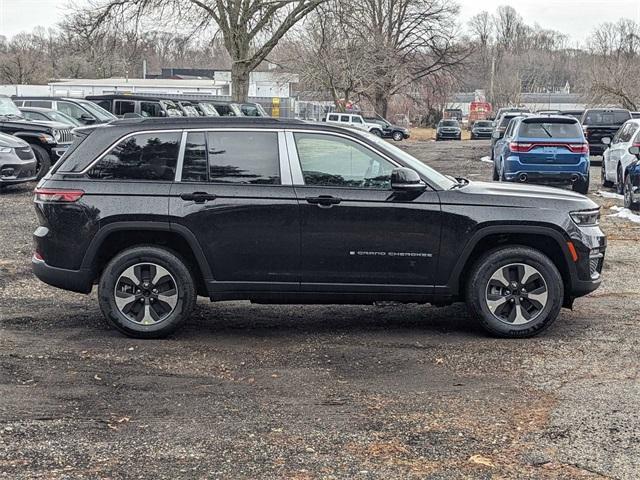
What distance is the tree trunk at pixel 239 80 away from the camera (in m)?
36.9

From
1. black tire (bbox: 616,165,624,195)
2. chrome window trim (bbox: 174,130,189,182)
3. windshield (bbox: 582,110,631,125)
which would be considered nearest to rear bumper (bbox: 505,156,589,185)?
black tire (bbox: 616,165,624,195)

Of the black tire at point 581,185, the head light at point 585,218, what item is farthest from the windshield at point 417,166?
the black tire at point 581,185

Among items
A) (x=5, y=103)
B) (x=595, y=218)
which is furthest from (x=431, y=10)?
(x=595, y=218)

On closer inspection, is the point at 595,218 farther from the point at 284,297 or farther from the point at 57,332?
the point at 57,332

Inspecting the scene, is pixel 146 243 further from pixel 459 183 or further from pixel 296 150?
pixel 459 183

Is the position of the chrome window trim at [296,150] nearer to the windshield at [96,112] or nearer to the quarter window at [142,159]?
the quarter window at [142,159]

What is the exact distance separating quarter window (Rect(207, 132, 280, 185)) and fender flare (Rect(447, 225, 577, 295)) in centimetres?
158

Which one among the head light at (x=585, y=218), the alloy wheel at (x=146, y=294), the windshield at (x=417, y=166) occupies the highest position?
the windshield at (x=417, y=166)

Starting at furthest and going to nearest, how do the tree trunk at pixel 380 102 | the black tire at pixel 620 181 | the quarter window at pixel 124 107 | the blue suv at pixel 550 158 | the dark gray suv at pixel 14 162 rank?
the tree trunk at pixel 380 102 → the quarter window at pixel 124 107 → the black tire at pixel 620 181 → the blue suv at pixel 550 158 → the dark gray suv at pixel 14 162

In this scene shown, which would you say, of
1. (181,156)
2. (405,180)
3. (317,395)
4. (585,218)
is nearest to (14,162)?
(181,156)

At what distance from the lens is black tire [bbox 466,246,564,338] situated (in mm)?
6805

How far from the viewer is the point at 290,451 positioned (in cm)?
455

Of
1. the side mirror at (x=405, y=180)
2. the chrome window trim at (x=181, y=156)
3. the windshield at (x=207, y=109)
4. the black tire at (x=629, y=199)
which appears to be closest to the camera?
the side mirror at (x=405, y=180)

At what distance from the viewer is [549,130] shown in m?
17.0
